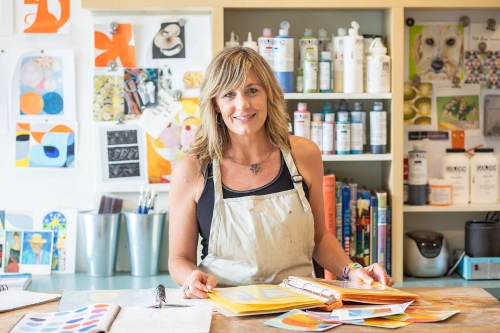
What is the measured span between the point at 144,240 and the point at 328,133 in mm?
859

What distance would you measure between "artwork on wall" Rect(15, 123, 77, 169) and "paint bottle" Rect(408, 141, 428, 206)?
1.40 meters

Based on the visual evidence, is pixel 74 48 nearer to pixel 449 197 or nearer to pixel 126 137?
pixel 126 137

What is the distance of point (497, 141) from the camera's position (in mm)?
3457

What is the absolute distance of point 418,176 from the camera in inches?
130

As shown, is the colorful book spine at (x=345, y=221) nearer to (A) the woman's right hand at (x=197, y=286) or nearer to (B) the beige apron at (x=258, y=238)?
(B) the beige apron at (x=258, y=238)

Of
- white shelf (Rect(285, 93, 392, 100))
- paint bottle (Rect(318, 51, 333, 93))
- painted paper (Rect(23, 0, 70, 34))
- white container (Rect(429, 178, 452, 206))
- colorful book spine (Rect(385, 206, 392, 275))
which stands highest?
painted paper (Rect(23, 0, 70, 34))

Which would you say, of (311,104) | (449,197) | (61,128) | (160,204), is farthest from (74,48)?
(449,197)

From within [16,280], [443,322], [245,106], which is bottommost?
[16,280]

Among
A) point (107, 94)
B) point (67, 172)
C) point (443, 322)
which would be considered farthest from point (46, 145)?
point (443, 322)

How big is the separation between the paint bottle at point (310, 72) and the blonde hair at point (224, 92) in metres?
0.82

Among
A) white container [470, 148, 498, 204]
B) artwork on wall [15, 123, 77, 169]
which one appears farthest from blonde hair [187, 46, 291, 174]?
white container [470, 148, 498, 204]

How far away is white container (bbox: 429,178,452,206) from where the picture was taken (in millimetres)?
3305

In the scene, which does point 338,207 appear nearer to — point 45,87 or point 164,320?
point 45,87

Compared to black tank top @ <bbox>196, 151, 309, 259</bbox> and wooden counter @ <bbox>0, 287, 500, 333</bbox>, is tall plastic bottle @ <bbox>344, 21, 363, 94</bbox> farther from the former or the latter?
wooden counter @ <bbox>0, 287, 500, 333</bbox>
